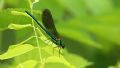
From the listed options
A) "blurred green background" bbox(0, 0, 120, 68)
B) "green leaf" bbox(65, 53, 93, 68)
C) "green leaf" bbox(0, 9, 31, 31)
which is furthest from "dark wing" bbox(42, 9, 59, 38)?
"blurred green background" bbox(0, 0, 120, 68)

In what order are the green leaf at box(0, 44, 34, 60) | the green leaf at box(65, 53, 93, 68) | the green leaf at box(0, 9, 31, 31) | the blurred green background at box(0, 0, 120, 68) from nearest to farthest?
the green leaf at box(0, 44, 34, 60)
the green leaf at box(0, 9, 31, 31)
the green leaf at box(65, 53, 93, 68)
the blurred green background at box(0, 0, 120, 68)

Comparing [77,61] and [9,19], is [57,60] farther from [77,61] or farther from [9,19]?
[77,61]

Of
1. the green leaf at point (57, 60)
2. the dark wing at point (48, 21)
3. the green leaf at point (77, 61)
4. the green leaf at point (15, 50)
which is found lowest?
the green leaf at point (77, 61)

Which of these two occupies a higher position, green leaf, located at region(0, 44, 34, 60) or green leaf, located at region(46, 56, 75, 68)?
green leaf, located at region(0, 44, 34, 60)

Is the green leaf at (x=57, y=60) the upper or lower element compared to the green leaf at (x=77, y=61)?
upper

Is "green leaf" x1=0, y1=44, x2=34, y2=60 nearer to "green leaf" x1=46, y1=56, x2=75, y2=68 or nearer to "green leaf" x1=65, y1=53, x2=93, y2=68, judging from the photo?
"green leaf" x1=46, y1=56, x2=75, y2=68

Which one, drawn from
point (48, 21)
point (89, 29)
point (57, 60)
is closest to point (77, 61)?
point (48, 21)

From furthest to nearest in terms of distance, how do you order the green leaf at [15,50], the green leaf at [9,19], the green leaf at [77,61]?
the green leaf at [77,61] < the green leaf at [9,19] < the green leaf at [15,50]

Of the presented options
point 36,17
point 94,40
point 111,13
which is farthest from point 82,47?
point 36,17

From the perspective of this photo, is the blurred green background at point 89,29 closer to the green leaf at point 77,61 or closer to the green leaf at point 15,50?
the green leaf at point 77,61

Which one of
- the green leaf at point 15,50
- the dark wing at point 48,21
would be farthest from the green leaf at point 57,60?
the dark wing at point 48,21
